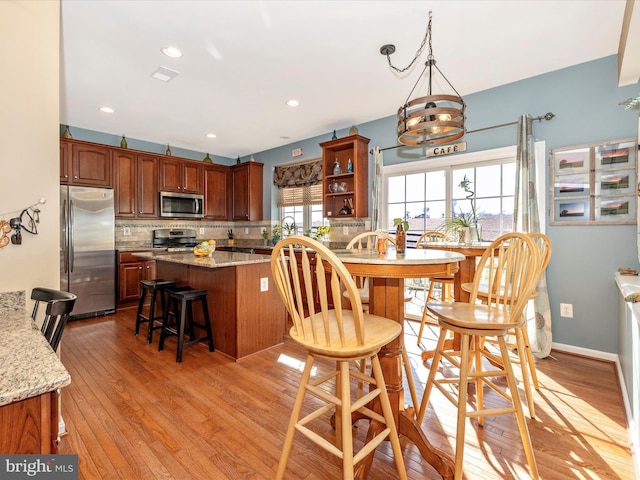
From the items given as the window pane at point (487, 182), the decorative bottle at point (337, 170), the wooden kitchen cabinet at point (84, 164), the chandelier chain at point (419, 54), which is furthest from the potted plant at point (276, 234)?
the chandelier chain at point (419, 54)

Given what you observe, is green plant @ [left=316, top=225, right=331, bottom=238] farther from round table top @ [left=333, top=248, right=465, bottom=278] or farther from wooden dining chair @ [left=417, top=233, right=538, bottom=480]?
round table top @ [left=333, top=248, right=465, bottom=278]

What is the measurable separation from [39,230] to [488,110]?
390 cm

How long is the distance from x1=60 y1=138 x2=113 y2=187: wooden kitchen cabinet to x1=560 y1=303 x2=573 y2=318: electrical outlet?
5.68 meters

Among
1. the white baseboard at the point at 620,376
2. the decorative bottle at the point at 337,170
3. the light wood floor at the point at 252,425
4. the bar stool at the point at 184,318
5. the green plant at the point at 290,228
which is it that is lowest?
the light wood floor at the point at 252,425

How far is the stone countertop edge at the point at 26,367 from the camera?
71 centimetres

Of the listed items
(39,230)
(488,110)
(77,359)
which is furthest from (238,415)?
(488,110)

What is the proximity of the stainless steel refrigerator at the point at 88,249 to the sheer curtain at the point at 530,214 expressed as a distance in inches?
194

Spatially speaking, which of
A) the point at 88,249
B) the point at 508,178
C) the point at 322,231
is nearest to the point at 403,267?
the point at 508,178

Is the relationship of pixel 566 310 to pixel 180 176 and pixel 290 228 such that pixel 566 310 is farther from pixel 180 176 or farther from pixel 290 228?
pixel 180 176

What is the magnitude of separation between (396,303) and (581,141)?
101 inches

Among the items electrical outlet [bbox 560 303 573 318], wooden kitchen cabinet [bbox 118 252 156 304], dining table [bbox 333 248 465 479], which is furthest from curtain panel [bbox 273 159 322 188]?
dining table [bbox 333 248 465 479]

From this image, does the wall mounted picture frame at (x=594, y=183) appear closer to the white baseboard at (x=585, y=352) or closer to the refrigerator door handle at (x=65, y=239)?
the white baseboard at (x=585, y=352)

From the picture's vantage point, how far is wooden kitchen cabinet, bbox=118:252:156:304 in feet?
14.8

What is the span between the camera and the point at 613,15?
7.39 ft
